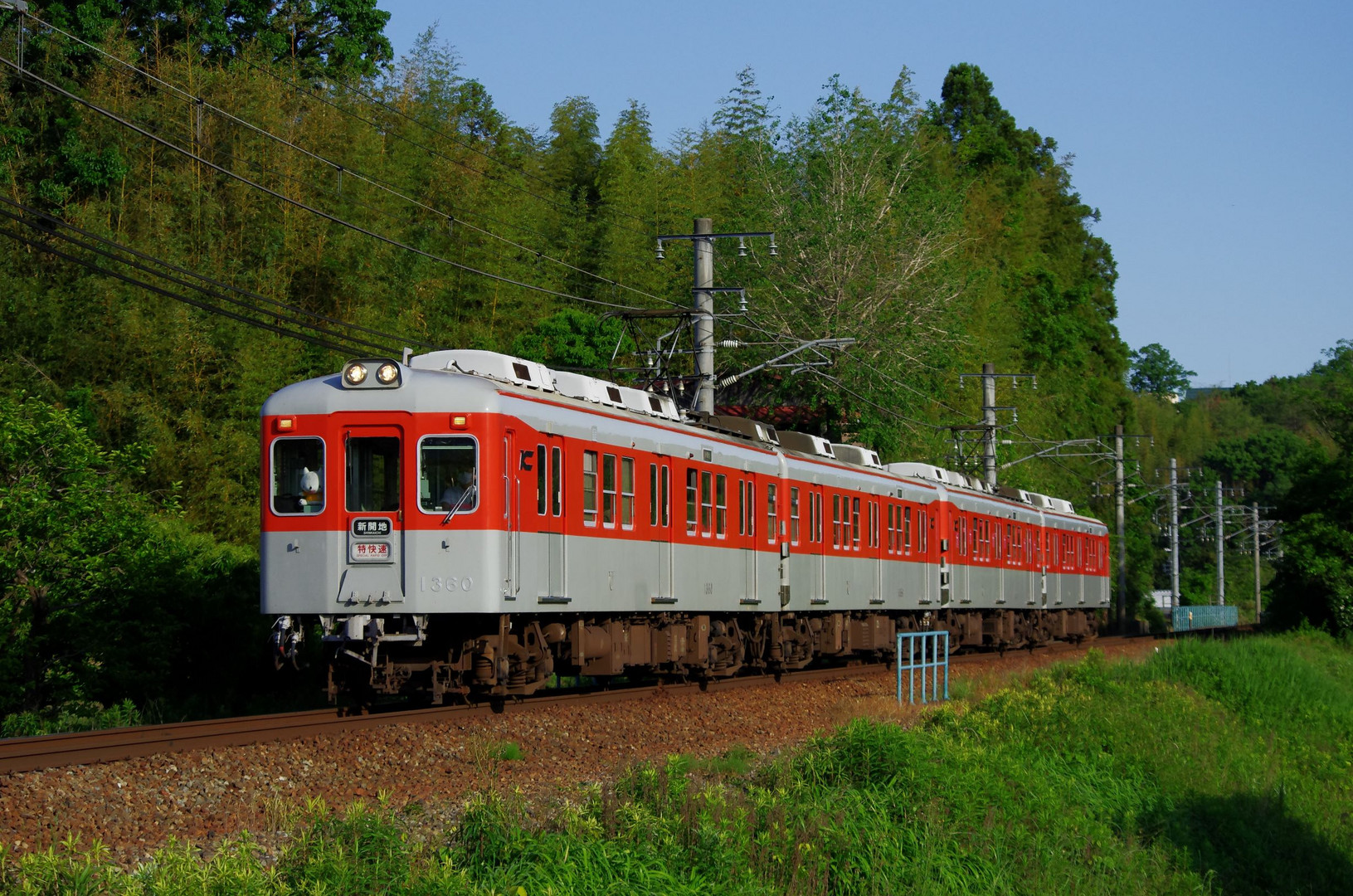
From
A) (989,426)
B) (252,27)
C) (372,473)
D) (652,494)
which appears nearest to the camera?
(372,473)

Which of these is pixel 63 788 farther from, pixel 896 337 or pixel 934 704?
pixel 896 337

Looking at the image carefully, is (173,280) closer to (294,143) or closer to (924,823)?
(924,823)

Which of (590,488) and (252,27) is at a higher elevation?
(252,27)

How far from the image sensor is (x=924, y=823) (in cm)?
1209

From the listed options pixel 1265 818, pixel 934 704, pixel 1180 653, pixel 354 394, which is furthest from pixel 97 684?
pixel 1180 653

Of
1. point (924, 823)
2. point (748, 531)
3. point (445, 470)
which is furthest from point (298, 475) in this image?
point (748, 531)

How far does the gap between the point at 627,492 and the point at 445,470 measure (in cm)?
307

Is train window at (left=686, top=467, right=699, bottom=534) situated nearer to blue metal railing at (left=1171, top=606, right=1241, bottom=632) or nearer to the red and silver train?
the red and silver train

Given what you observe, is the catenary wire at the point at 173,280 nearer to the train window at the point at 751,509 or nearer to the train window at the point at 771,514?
the train window at the point at 751,509

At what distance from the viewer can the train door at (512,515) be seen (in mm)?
13703

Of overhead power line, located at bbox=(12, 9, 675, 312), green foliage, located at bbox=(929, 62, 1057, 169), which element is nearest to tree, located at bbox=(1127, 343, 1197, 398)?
green foliage, located at bbox=(929, 62, 1057, 169)

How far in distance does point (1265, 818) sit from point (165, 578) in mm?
13755

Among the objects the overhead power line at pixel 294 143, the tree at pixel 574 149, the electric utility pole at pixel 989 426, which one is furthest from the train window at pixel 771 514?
the tree at pixel 574 149

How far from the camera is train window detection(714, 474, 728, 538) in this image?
18.8m
